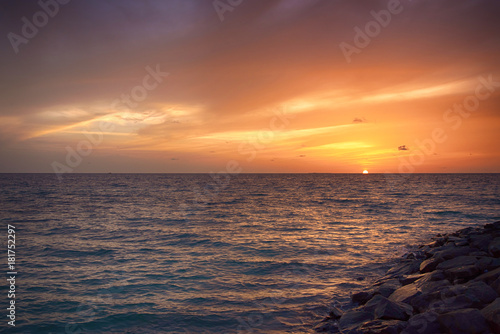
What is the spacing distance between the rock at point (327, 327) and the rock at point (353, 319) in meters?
0.18

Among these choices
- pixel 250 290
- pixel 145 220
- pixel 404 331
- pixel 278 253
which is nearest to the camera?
pixel 404 331

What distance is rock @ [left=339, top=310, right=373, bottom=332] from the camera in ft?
29.9

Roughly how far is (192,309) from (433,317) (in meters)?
7.88

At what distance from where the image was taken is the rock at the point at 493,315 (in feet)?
21.8

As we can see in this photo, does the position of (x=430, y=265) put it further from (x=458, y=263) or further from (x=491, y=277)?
(x=491, y=277)

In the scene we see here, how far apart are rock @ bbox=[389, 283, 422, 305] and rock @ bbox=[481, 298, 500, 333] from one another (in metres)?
2.72

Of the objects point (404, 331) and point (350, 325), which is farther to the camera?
point (350, 325)

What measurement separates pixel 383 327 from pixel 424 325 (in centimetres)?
99

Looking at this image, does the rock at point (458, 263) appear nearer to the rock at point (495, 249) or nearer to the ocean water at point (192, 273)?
the rock at point (495, 249)

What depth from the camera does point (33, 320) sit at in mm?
10703

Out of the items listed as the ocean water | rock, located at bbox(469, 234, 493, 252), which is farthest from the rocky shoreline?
the ocean water

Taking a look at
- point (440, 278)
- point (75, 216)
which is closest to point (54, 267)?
point (440, 278)

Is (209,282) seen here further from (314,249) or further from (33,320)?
(314,249)

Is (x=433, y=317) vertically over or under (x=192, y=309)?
over
